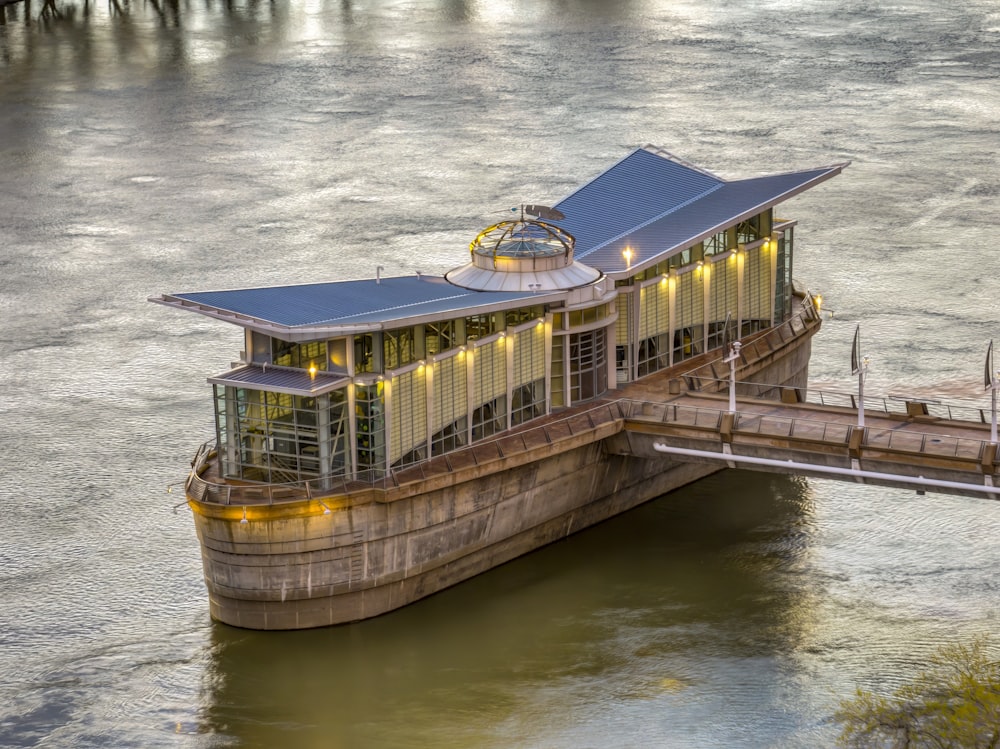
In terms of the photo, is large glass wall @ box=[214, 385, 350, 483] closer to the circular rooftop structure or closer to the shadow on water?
the shadow on water

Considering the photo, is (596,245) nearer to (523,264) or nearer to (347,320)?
(523,264)

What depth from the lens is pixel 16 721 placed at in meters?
65.4

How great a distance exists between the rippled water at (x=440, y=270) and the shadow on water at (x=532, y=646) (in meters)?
0.14

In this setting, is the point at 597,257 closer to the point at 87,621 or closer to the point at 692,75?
the point at 87,621

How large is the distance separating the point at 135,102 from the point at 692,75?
156 feet

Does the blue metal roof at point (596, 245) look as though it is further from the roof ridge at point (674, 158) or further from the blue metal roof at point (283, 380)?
the blue metal roof at point (283, 380)

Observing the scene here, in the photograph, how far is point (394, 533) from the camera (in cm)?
7044

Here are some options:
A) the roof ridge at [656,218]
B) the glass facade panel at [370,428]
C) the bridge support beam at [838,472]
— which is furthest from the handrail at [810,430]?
the glass facade panel at [370,428]


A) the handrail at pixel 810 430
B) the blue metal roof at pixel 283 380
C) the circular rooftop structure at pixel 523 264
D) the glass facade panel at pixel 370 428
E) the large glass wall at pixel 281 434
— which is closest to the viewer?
the blue metal roof at pixel 283 380

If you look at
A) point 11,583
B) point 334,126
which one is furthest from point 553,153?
point 11,583

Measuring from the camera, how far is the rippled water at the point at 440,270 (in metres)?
67.7

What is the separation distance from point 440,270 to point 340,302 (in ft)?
159

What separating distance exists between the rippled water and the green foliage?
45.6 inches

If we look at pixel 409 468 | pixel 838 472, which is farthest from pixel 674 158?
pixel 409 468
